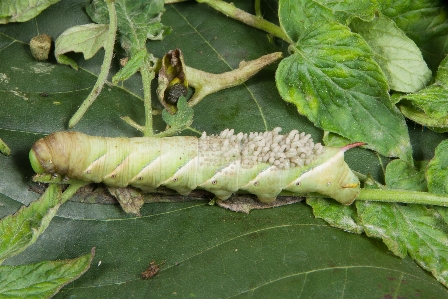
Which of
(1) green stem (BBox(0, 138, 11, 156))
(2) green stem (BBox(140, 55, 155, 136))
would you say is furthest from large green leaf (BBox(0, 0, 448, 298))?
(2) green stem (BBox(140, 55, 155, 136))

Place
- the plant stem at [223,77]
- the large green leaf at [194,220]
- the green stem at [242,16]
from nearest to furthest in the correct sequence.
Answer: the large green leaf at [194,220], the plant stem at [223,77], the green stem at [242,16]

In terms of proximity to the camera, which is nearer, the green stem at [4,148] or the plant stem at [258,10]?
the green stem at [4,148]

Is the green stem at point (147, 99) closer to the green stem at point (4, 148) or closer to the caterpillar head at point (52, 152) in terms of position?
the caterpillar head at point (52, 152)

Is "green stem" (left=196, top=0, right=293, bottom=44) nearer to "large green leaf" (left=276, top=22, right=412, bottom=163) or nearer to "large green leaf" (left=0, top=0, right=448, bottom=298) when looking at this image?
"large green leaf" (left=0, top=0, right=448, bottom=298)

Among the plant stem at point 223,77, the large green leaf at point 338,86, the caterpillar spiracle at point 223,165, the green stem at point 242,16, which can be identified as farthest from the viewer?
the green stem at point 242,16

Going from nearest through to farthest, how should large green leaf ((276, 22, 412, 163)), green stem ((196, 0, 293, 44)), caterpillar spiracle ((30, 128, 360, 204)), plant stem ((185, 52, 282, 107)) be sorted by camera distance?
caterpillar spiracle ((30, 128, 360, 204)) → large green leaf ((276, 22, 412, 163)) → plant stem ((185, 52, 282, 107)) → green stem ((196, 0, 293, 44))

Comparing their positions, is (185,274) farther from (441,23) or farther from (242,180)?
(441,23)

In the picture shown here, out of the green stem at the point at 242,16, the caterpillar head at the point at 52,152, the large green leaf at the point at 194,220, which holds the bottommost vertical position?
the large green leaf at the point at 194,220

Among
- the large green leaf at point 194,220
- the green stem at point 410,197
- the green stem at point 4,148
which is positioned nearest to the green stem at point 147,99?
the large green leaf at point 194,220
